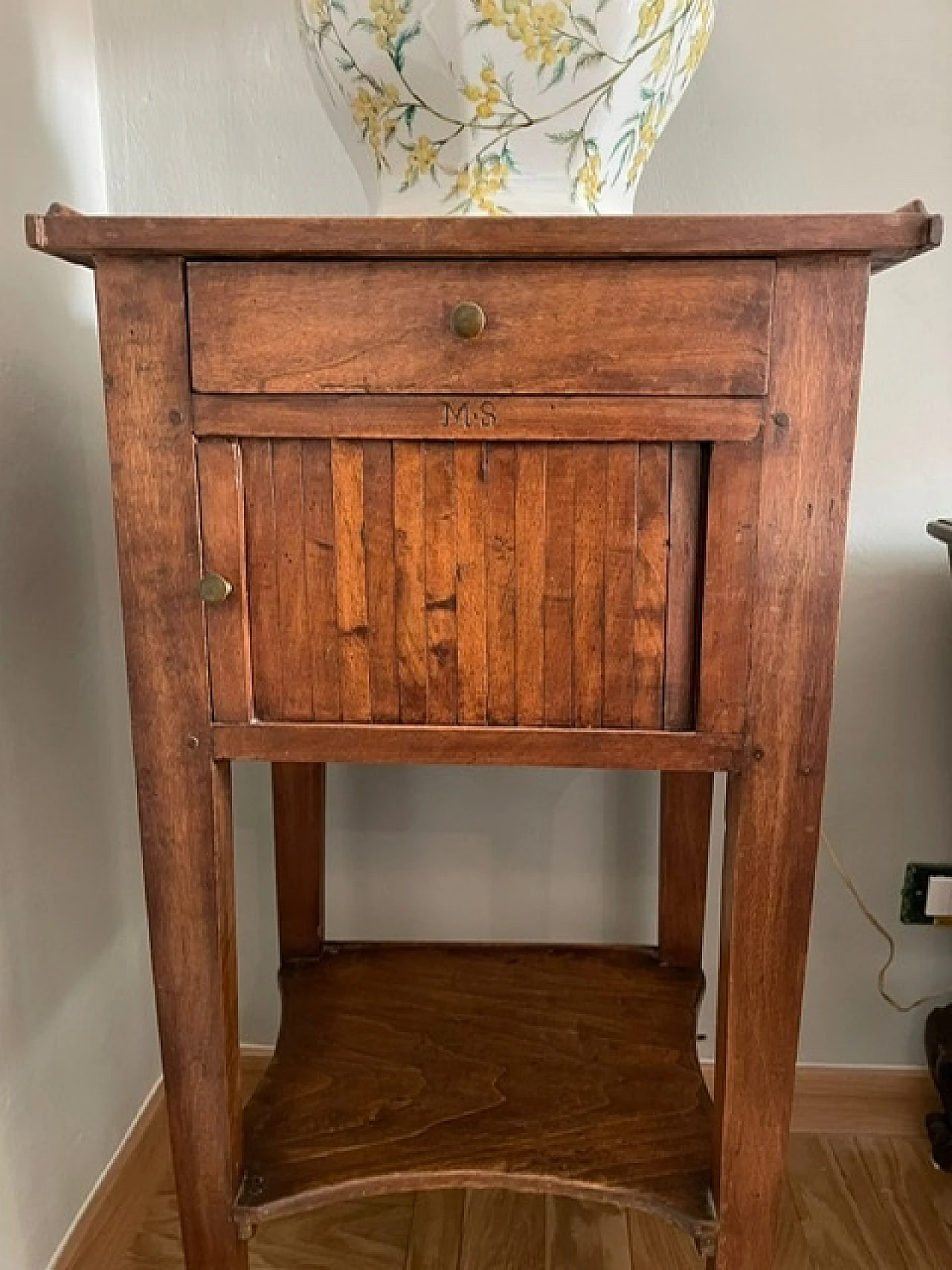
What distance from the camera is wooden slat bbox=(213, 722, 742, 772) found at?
0.69 metres

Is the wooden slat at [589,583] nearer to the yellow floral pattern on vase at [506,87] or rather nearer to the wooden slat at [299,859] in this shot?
the yellow floral pattern on vase at [506,87]

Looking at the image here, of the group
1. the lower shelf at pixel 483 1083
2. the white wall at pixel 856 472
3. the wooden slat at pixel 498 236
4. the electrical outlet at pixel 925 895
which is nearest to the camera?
the wooden slat at pixel 498 236

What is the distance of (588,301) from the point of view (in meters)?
0.63

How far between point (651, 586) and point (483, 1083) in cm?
51

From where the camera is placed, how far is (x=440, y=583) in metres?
0.68

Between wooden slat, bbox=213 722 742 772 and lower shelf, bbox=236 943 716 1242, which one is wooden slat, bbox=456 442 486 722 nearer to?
wooden slat, bbox=213 722 742 772

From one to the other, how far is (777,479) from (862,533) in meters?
0.50

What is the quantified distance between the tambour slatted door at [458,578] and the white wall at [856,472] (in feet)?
1.64

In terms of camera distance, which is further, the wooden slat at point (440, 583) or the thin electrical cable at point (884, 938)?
the thin electrical cable at point (884, 938)

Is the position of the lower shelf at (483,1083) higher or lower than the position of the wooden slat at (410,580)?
lower

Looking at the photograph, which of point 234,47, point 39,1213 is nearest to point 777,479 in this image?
point 234,47

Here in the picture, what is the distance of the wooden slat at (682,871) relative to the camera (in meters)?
1.07

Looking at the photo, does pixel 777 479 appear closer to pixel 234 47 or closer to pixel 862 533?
pixel 862 533

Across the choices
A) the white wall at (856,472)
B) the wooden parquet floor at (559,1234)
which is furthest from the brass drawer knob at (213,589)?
the wooden parquet floor at (559,1234)
